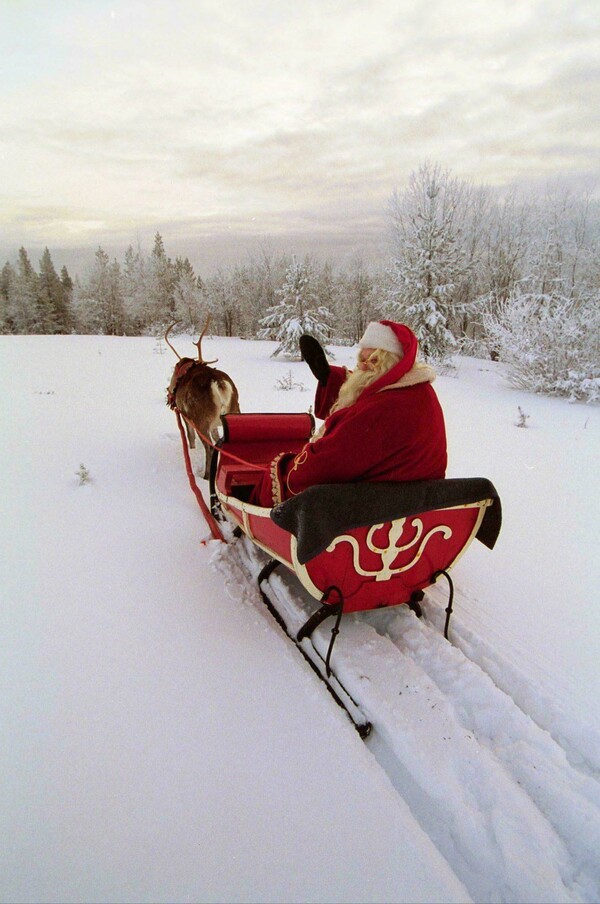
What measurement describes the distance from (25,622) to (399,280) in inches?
621

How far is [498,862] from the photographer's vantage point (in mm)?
1380

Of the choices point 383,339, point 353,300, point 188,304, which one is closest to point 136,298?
point 188,304

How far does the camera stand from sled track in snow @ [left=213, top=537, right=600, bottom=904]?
1.37 meters

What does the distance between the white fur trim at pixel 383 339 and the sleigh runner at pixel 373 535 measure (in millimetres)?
608

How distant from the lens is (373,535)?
195 centimetres

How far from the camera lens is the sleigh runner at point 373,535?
1.77 meters

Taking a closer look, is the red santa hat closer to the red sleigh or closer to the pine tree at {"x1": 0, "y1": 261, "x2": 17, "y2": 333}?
the red sleigh

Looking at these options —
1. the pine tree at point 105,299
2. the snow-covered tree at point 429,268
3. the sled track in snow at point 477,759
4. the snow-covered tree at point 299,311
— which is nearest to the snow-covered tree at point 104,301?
the pine tree at point 105,299

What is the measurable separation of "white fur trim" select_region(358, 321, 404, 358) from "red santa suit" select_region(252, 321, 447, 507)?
0.03 m

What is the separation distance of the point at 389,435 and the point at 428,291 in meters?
14.9

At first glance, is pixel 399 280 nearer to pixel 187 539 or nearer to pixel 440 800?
pixel 187 539

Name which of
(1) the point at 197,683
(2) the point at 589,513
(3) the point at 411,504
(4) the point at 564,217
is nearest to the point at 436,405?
(3) the point at 411,504

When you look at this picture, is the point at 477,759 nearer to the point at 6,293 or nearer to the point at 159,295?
the point at 159,295

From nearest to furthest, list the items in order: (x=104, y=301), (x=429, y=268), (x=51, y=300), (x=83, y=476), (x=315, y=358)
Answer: (x=315, y=358), (x=83, y=476), (x=429, y=268), (x=104, y=301), (x=51, y=300)
